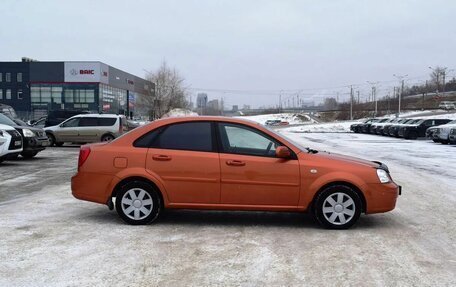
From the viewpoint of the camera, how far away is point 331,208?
262 inches

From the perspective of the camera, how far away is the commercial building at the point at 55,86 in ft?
256

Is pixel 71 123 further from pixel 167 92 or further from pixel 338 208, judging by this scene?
pixel 167 92

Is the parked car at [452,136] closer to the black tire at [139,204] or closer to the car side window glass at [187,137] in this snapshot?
the car side window glass at [187,137]

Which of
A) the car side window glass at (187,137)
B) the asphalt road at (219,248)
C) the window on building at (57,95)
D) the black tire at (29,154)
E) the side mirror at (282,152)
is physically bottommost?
the asphalt road at (219,248)

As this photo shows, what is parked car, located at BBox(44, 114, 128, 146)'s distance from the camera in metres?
23.5

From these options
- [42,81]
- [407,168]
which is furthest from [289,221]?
[42,81]

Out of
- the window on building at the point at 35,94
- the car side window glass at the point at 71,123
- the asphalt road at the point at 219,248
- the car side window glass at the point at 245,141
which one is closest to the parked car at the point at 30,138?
the car side window glass at the point at 71,123

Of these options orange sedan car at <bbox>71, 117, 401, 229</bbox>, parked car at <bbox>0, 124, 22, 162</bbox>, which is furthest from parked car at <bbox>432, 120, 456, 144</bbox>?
orange sedan car at <bbox>71, 117, 401, 229</bbox>

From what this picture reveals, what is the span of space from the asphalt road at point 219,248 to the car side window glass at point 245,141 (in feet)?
3.43

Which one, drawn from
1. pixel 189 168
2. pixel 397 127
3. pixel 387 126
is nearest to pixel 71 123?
pixel 189 168

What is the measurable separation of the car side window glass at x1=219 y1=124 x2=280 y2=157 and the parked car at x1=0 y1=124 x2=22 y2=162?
974 cm

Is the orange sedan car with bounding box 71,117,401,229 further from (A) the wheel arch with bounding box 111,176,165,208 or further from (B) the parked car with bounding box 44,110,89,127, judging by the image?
(B) the parked car with bounding box 44,110,89,127

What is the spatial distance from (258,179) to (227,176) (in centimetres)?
41

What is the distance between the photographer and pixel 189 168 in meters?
6.66
